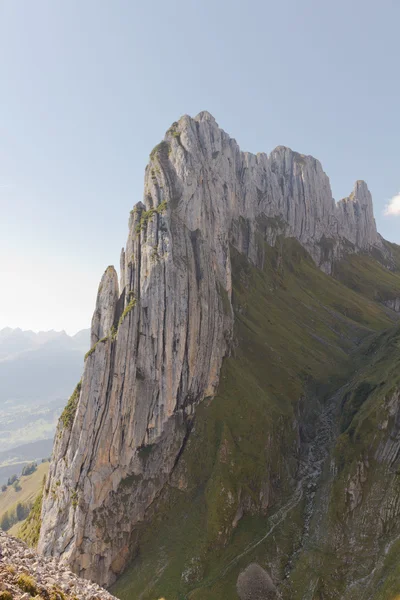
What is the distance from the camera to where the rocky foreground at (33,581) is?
936 inches

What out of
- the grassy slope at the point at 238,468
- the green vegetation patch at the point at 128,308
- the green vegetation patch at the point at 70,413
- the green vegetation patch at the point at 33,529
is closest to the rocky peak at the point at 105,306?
the green vegetation patch at the point at 128,308

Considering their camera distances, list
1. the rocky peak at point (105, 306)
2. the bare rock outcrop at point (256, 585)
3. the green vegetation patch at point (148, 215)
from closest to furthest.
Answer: the bare rock outcrop at point (256, 585) < the rocky peak at point (105, 306) < the green vegetation patch at point (148, 215)

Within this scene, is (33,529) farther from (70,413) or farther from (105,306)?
(105,306)

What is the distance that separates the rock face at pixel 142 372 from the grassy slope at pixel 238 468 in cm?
522

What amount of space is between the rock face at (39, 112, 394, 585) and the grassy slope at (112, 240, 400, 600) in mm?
5221

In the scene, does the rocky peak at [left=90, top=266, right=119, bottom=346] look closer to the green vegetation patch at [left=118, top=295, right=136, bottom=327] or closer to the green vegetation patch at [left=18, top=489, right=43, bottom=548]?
the green vegetation patch at [left=118, top=295, right=136, bottom=327]

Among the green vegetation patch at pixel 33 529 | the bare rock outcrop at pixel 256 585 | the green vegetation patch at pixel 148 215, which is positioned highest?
the green vegetation patch at pixel 148 215

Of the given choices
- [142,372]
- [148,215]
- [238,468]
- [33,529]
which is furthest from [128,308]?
[33,529]

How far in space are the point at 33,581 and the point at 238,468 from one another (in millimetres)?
74246

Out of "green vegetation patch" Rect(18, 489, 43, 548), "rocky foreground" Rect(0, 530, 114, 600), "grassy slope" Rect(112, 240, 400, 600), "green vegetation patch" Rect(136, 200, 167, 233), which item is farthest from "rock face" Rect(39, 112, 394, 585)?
"rocky foreground" Rect(0, 530, 114, 600)

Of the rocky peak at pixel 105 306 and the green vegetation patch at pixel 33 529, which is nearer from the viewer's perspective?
the green vegetation patch at pixel 33 529

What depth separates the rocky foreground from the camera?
936 inches

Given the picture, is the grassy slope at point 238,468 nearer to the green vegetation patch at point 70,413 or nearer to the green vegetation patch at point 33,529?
the green vegetation patch at point 33,529

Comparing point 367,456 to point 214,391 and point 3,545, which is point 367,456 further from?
point 3,545
